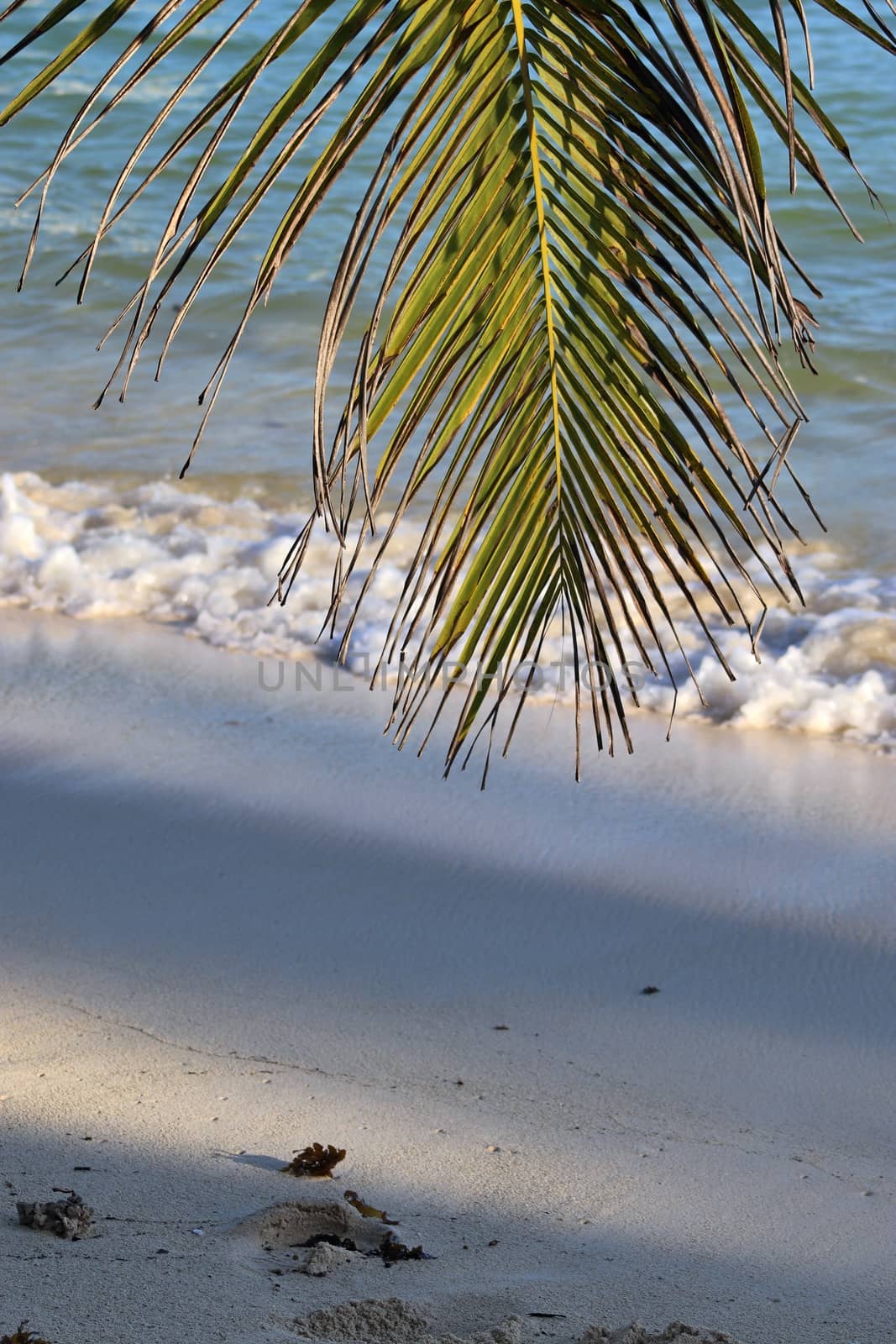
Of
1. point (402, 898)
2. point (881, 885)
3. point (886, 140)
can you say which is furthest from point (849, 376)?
point (402, 898)

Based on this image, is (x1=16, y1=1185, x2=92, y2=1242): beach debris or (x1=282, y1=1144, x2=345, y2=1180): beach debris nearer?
(x1=16, y1=1185, x2=92, y2=1242): beach debris

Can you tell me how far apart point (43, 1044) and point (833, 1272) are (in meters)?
1.17

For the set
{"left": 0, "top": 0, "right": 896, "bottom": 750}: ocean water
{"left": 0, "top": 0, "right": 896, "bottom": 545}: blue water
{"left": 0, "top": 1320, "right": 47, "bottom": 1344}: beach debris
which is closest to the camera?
{"left": 0, "top": 1320, "right": 47, "bottom": 1344}: beach debris

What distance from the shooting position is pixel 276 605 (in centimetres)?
422

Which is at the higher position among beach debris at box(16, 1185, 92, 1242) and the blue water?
the blue water

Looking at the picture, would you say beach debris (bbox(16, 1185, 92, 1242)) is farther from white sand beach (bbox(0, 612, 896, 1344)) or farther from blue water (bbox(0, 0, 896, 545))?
blue water (bbox(0, 0, 896, 545))

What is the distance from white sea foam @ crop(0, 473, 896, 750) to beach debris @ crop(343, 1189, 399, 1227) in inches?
69.9

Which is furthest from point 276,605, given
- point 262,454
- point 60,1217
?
point 60,1217

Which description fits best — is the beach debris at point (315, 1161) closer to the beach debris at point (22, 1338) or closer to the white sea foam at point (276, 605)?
the beach debris at point (22, 1338)

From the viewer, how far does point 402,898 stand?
263cm

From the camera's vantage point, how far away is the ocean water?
12.9 feet

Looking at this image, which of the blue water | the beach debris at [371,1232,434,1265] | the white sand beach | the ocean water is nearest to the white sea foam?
the ocean water

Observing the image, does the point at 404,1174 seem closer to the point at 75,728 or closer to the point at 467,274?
the point at 467,274

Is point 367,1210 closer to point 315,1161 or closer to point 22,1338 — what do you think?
point 315,1161
